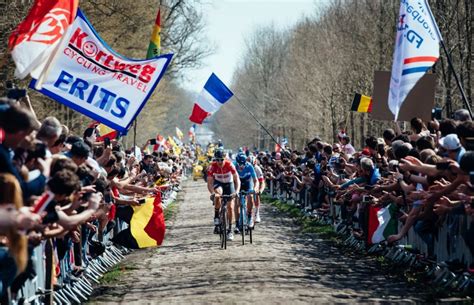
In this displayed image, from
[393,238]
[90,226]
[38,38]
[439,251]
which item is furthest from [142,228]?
[38,38]

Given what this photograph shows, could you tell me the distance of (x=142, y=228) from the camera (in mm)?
18109

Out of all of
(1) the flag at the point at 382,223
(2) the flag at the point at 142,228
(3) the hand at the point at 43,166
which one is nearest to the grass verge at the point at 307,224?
(1) the flag at the point at 382,223

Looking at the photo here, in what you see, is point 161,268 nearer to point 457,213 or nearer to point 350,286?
point 350,286

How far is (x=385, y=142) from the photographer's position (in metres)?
19.1

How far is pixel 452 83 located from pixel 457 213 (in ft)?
82.8

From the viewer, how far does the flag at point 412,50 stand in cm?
1633

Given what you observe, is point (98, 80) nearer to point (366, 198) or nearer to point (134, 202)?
point (134, 202)

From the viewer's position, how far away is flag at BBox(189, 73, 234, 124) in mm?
28906

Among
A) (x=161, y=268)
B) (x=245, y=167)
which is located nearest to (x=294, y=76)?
(x=245, y=167)

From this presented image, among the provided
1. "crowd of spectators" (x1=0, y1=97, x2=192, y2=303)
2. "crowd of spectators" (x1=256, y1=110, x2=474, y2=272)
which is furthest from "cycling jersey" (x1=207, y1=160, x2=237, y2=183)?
"crowd of spectators" (x1=0, y1=97, x2=192, y2=303)

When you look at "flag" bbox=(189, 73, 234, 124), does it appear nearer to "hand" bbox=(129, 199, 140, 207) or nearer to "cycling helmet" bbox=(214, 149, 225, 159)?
"cycling helmet" bbox=(214, 149, 225, 159)

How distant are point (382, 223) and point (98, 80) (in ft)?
16.8

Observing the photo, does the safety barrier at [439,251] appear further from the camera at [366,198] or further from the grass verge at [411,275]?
the camera at [366,198]

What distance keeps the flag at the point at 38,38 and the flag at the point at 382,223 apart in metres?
6.40
